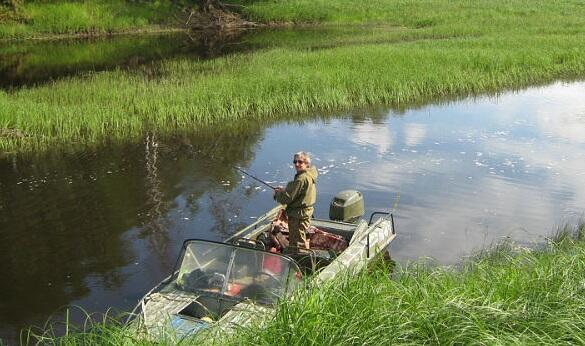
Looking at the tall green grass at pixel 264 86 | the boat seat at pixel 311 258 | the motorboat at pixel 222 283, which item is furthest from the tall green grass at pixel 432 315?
the tall green grass at pixel 264 86

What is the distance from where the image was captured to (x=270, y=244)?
1019cm

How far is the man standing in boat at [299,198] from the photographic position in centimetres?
965

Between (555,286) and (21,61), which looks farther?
(21,61)

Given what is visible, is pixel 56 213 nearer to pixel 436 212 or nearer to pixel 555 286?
pixel 436 212

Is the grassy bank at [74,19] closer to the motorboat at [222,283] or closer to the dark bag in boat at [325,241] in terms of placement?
the dark bag in boat at [325,241]

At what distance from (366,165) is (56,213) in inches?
280

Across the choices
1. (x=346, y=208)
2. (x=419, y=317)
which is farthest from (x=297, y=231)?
(x=419, y=317)

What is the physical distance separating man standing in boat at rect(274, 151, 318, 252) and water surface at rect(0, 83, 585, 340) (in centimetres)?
233

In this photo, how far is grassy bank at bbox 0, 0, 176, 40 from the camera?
4331cm

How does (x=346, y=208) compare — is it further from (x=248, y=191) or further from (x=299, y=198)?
(x=248, y=191)

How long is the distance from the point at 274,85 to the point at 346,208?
10258 millimetres

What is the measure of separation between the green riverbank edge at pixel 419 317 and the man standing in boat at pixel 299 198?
106 inches

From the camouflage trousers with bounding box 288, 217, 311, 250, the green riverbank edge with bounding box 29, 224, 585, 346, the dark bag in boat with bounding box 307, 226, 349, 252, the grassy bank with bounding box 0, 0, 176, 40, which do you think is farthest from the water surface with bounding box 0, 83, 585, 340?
the grassy bank with bounding box 0, 0, 176, 40

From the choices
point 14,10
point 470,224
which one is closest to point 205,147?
point 470,224
